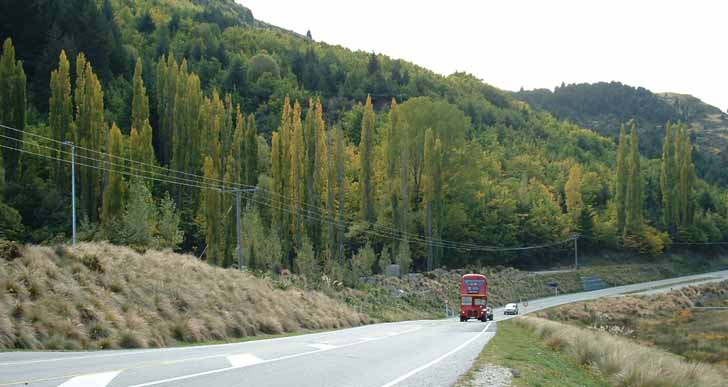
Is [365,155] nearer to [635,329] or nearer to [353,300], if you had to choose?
[353,300]

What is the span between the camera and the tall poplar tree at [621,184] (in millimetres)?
87438

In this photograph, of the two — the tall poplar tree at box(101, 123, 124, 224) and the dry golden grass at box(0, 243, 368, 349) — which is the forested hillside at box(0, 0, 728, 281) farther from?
the dry golden grass at box(0, 243, 368, 349)

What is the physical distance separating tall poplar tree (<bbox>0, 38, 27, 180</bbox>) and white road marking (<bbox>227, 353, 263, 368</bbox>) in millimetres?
35596

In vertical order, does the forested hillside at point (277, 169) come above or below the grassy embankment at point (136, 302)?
above

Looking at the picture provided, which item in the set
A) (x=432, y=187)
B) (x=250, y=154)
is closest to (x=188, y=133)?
(x=250, y=154)

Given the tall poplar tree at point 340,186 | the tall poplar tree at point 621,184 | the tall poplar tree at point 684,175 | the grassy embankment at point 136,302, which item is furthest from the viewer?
the tall poplar tree at point 684,175

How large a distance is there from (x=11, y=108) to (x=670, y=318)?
Result: 4720 cm

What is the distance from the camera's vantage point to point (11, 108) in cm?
4356

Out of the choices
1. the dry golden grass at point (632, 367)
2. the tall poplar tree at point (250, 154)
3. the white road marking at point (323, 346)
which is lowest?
the dry golden grass at point (632, 367)

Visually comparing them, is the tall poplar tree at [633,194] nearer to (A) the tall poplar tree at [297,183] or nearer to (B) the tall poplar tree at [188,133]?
(A) the tall poplar tree at [297,183]

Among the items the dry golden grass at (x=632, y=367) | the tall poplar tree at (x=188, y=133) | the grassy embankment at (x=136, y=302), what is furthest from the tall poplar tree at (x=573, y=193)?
the dry golden grass at (x=632, y=367)

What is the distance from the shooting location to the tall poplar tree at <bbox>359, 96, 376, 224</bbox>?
6481 cm

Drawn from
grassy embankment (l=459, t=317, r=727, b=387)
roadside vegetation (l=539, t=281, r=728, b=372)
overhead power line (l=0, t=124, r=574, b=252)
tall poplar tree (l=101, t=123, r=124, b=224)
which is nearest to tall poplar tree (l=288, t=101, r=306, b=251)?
overhead power line (l=0, t=124, r=574, b=252)

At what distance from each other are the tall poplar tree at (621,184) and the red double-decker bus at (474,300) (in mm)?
46719
